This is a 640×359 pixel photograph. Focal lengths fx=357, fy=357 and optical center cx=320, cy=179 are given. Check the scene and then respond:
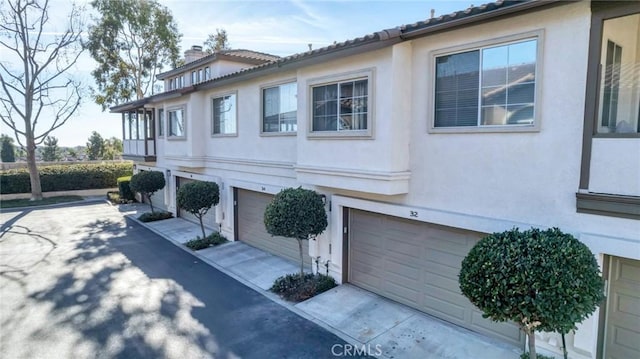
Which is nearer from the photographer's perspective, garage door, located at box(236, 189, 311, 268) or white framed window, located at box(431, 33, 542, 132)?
white framed window, located at box(431, 33, 542, 132)

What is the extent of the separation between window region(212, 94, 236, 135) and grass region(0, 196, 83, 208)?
55.4 ft

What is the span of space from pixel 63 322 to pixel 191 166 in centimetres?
855

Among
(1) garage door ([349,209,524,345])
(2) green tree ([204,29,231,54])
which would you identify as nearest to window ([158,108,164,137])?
(1) garage door ([349,209,524,345])

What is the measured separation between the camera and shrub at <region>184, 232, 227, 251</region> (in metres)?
13.4

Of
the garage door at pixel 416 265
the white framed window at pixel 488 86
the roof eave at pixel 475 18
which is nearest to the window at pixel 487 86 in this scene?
the white framed window at pixel 488 86

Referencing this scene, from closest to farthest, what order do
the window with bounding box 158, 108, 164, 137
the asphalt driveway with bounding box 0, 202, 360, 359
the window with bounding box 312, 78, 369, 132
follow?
the asphalt driveway with bounding box 0, 202, 360, 359, the window with bounding box 312, 78, 369, 132, the window with bounding box 158, 108, 164, 137

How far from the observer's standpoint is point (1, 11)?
22.3 m

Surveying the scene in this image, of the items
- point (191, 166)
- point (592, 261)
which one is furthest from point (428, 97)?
point (191, 166)

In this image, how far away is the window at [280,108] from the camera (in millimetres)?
11031

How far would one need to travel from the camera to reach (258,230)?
42.8ft

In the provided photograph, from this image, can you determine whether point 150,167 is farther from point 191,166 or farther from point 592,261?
point 592,261

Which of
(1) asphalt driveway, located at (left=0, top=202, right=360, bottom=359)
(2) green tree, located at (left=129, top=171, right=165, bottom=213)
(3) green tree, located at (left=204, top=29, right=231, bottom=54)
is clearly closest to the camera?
(1) asphalt driveway, located at (left=0, top=202, right=360, bottom=359)

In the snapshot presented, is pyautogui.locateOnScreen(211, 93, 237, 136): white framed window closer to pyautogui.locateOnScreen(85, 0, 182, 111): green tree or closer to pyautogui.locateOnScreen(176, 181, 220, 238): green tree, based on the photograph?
pyautogui.locateOnScreen(176, 181, 220, 238): green tree

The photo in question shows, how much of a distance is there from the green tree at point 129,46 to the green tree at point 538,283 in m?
32.8
